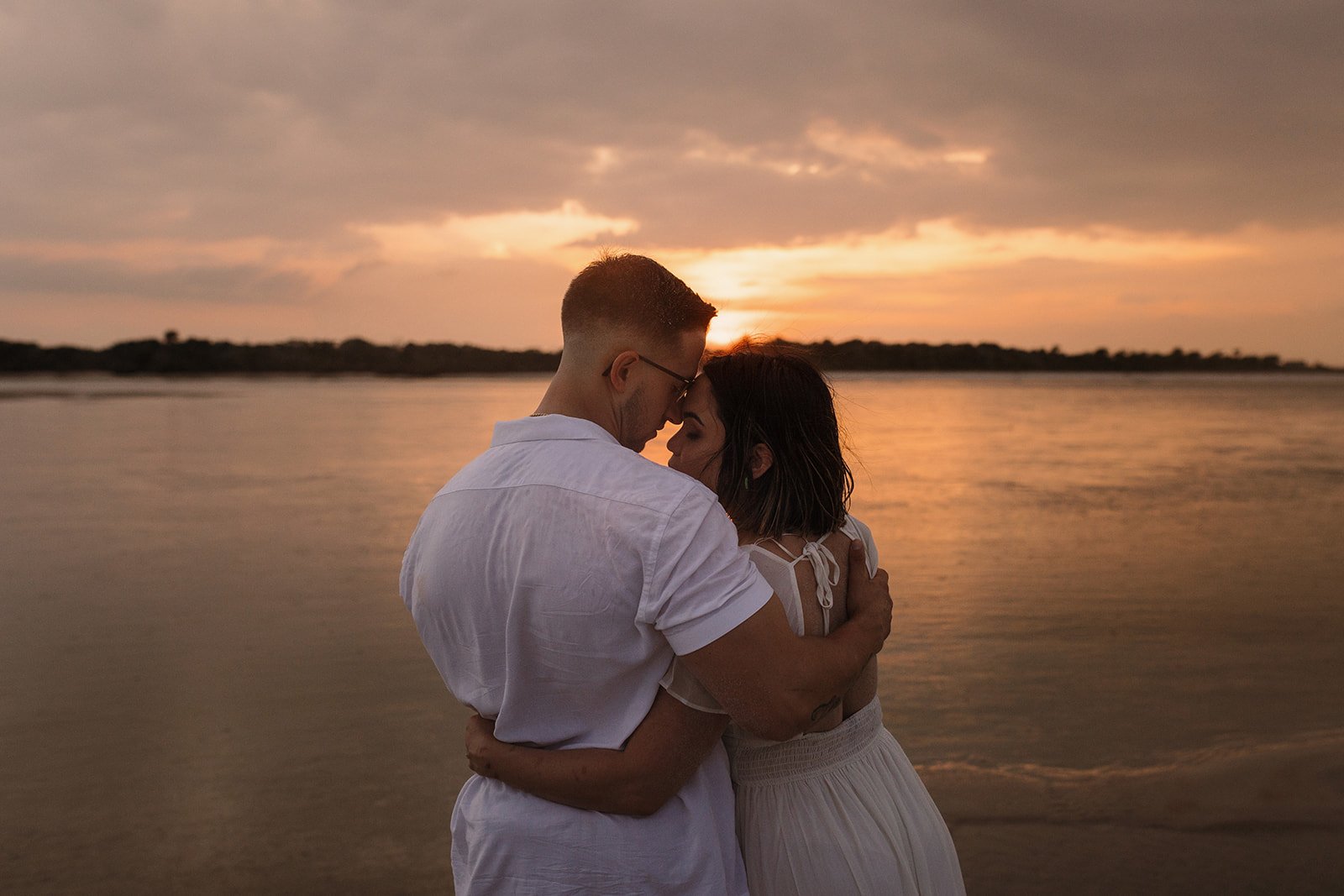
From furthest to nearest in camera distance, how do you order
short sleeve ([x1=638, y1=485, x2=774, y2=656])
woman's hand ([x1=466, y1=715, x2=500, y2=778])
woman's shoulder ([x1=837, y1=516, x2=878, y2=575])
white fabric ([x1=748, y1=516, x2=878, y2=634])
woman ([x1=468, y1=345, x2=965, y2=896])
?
woman's shoulder ([x1=837, y1=516, x2=878, y2=575])
woman ([x1=468, y1=345, x2=965, y2=896])
white fabric ([x1=748, y1=516, x2=878, y2=634])
woman's hand ([x1=466, y1=715, x2=500, y2=778])
short sleeve ([x1=638, y1=485, x2=774, y2=656])

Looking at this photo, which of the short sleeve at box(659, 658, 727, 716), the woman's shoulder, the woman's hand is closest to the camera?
the short sleeve at box(659, 658, 727, 716)

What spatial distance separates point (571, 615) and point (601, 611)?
5cm

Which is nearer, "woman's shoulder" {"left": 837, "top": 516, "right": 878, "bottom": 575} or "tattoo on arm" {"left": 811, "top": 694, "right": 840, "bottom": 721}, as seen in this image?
"tattoo on arm" {"left": 811, "top": 694, "right": 840, "bottom": 721}

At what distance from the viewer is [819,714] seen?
2.12 metres

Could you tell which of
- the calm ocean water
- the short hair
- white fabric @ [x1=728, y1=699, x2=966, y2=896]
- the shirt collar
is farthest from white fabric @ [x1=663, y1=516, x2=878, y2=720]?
the calm ocean water

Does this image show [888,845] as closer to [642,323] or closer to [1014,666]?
[642,323]

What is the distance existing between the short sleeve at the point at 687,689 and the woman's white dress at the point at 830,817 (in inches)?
12.9

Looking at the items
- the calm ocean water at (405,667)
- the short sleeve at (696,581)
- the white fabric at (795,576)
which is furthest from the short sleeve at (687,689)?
the calm ocean water at (405,667)

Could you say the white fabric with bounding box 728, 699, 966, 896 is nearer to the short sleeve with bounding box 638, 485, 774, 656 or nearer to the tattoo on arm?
the tattoo on arm

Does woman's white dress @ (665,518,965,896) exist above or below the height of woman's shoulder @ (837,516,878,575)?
below

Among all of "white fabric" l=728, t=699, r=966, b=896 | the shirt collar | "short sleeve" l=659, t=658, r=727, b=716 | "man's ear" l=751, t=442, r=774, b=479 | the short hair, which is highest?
the short hair

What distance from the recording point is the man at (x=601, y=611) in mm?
1699

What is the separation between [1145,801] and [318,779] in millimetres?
3717

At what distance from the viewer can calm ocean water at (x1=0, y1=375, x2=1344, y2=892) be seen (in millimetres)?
4512
